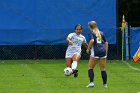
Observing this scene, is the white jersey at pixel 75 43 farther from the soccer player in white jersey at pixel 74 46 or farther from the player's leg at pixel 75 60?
the player's leg at pixel 75 60

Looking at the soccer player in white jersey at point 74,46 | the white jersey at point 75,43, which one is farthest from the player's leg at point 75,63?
the white jersey at point 75,43

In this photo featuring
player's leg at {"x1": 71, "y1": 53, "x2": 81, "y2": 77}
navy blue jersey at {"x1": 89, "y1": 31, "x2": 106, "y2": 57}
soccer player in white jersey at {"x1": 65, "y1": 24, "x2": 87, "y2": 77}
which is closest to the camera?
navy blue jersey at {"x1": 89, "y1": 31, "x2": 106, "y2": 57}

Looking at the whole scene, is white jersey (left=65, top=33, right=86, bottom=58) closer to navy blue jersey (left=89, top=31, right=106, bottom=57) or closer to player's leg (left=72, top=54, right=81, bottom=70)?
player's leg (left=72, top=54, right=81, bottom=70)

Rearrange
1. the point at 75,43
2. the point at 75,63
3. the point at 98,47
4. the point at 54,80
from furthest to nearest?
the point at 75,43 → the point at 75,63 → the point at 54,80 → the point at 98,47

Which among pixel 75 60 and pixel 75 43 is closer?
pixel 75 60

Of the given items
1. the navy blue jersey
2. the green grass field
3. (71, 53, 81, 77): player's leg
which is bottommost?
the green grass field

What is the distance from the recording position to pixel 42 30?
25.8 meters

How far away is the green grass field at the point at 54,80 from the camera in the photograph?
14037 millimetres

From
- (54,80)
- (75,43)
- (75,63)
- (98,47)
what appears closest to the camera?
(98,47)

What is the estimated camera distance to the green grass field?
46.1ft

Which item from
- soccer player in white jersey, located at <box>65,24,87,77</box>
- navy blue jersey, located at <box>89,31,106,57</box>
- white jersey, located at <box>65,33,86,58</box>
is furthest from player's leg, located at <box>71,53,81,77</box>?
navy blue jersey, located at <box>89,31,106,57</box>

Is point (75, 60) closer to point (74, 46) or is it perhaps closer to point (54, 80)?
point (74, 46)

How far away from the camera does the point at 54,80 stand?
16625 millimetres

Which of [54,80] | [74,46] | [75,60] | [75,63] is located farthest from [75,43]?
[54,80]
